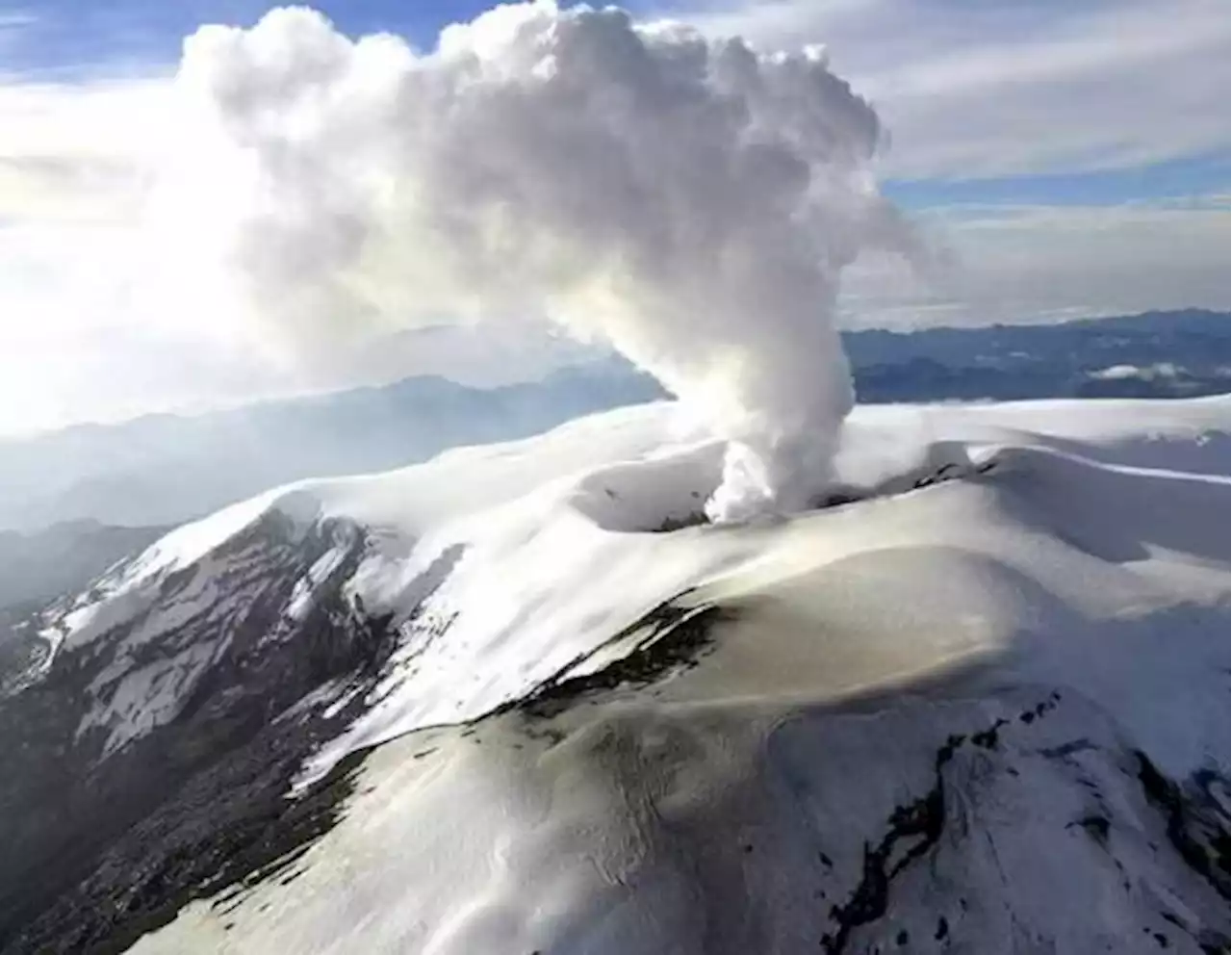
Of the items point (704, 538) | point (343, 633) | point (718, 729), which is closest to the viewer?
point (718, 729)

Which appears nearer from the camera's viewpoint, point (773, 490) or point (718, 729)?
point (718, 729)

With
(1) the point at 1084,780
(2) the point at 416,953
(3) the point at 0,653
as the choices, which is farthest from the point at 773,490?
(3) the point at 0,653

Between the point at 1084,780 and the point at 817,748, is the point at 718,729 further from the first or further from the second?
the point at 1084,780

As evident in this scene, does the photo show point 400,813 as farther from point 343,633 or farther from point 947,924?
point 343,633

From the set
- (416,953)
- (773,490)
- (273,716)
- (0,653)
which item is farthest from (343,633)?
(416,953)

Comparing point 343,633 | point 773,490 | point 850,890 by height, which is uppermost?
point 850,890

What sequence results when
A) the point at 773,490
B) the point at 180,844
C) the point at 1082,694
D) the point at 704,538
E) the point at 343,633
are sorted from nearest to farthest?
the point at 1082,694
the point at 180,844
the point at 704,538
the point at 773,490
the point at 343,633

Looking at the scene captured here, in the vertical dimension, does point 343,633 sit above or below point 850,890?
below
